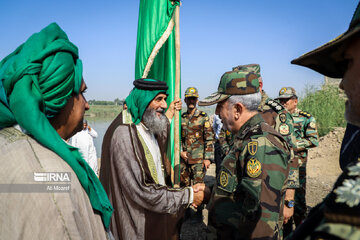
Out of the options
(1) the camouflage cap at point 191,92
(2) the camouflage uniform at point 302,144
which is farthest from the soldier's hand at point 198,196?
(1) the camouflage cap at point 191,92

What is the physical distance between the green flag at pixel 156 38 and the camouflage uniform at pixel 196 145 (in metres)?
2.60

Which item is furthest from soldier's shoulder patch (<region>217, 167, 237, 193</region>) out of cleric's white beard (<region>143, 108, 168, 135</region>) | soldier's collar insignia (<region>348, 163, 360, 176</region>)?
soldier's collar insignia (<region>348, 163, 360, 176</region>)

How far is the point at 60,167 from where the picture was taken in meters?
1.04

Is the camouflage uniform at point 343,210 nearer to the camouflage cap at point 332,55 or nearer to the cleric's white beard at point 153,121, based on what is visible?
the camouflage cap at point 332,55

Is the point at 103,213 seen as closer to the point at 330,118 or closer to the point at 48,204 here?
the point at 48,204

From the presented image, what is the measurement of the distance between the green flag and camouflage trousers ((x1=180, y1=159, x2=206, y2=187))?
262 centimetres

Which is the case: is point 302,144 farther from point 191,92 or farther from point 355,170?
point 355,170

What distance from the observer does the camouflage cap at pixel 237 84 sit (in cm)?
214

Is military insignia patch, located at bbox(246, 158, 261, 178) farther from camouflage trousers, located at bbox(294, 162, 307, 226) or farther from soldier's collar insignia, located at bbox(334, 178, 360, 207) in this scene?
camouflage trousers, located at bbox(294, 162, 307, 226)

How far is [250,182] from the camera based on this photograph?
5.91ft

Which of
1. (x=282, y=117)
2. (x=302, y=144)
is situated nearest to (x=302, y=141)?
(x=302, y=144)

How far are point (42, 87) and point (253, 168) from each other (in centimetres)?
151

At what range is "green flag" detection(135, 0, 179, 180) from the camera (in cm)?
342

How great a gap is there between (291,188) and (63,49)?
3512mm
